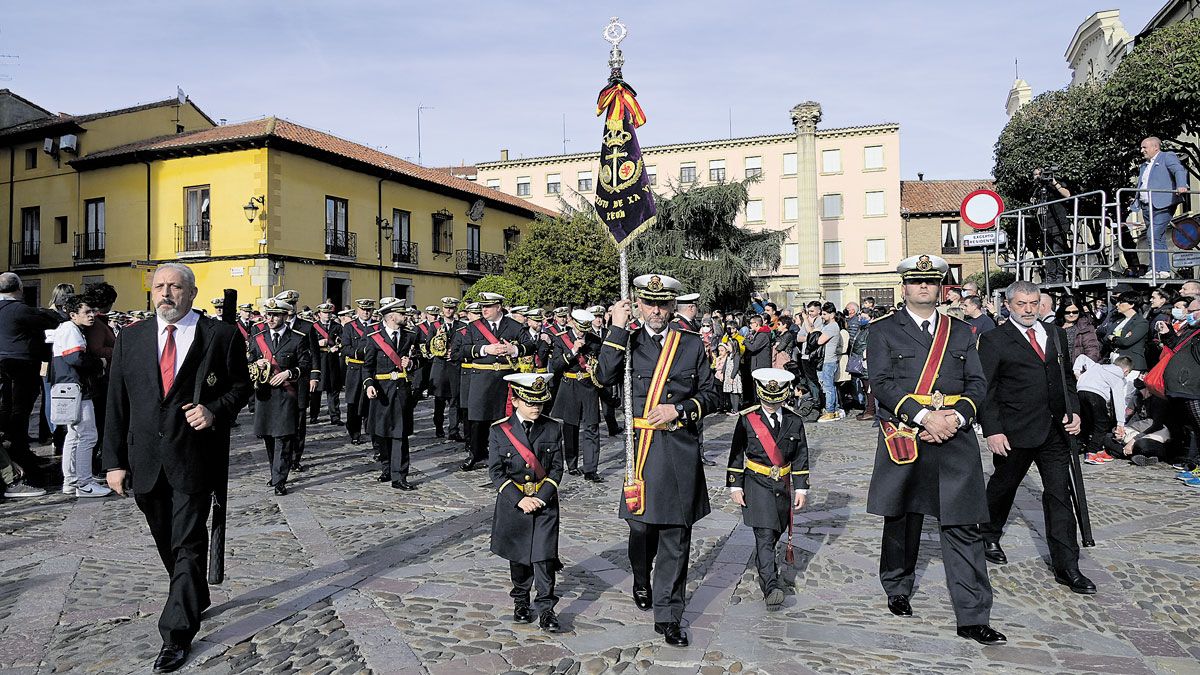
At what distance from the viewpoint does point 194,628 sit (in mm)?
4332

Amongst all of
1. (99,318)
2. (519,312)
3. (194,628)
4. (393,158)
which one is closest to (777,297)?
(393,158)

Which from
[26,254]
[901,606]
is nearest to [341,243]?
[26,254]

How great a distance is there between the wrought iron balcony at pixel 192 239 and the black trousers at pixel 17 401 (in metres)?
22.5

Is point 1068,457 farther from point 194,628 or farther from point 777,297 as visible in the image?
point 777,297

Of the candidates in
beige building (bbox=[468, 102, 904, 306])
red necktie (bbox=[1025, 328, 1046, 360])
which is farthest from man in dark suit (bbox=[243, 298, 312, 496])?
beige building (bbox=[468, 102, 904, 306])

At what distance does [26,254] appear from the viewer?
110 ft

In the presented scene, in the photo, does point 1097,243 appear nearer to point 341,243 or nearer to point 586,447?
point 586,447

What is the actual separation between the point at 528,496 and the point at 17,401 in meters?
6.88

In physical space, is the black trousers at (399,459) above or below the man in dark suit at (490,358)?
below

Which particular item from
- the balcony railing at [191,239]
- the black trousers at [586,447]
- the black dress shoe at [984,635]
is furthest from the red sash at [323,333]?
the balcony railing at [191,239]

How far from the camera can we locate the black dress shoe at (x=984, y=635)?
175 inches

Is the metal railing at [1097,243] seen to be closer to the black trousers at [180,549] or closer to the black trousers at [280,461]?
the black trousers at [280,461]

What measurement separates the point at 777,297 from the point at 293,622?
5017cm

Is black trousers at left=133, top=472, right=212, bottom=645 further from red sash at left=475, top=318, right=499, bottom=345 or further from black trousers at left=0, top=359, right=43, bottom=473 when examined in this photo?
black trousers at left=0, top=359, right=43, bottom=473
